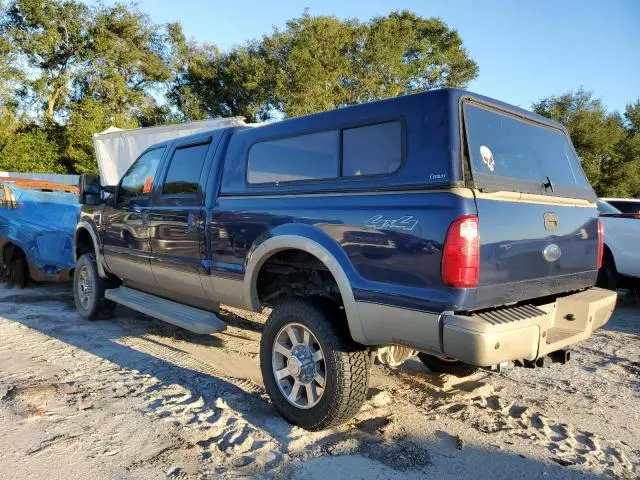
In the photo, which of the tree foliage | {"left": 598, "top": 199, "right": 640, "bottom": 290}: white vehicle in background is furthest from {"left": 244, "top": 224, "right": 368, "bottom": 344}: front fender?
the tree foliage

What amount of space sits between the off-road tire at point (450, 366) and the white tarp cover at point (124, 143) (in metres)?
7.93

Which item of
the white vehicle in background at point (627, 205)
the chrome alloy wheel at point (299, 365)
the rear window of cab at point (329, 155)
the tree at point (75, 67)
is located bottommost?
the chrome alloy wheel at point (299, 365)

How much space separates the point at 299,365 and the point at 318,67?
24209mm

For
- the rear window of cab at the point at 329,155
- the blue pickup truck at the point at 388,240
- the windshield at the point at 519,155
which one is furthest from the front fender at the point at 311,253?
the windshield at the point at 519,155

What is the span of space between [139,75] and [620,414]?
1190 inches

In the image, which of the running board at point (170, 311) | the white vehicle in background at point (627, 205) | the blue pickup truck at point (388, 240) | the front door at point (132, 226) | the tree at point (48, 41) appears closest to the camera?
the blue pickup truck at point (388, 240)

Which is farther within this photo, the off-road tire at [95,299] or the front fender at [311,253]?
the off-road tire at [95,299]

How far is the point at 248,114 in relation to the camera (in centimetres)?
2978

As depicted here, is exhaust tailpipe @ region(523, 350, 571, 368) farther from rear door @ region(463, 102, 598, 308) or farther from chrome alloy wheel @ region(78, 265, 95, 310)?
chrome alloy wheel @ region(78, 265, 95, 310)

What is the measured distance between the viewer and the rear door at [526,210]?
2.86 m

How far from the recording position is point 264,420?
353 cm

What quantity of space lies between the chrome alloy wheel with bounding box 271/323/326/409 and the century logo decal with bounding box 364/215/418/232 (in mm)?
851

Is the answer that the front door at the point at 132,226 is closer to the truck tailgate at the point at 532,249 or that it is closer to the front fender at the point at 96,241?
the front fender at the point at 96,241

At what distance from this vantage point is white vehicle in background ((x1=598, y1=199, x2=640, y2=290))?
23.7 feet
